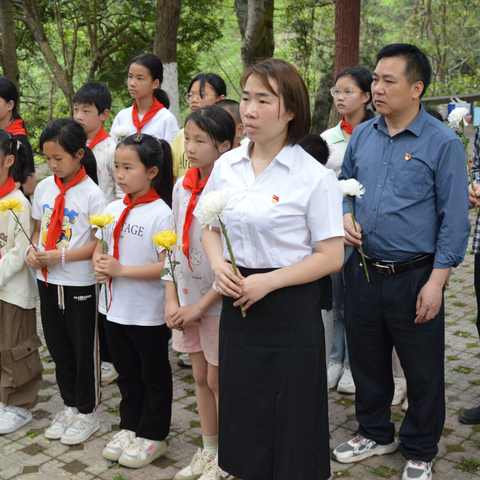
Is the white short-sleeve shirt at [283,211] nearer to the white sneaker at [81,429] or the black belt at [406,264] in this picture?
the black belt at [406,264]

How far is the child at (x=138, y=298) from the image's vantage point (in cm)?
340

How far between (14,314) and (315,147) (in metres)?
2.13

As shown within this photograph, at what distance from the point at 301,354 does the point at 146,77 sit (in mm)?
3176

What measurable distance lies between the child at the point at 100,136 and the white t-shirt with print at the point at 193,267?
1.41 metres

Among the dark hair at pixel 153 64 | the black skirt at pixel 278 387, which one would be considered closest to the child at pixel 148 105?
the dark hair at pixel 153 64

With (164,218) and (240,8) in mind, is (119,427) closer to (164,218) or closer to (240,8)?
(164,218)

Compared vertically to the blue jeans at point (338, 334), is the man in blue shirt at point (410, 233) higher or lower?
higher

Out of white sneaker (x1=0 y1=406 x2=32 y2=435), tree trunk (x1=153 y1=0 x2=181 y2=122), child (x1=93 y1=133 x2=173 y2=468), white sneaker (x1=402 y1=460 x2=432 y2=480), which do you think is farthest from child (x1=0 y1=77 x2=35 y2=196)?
tree trunk (x1=153 y1=0 x2=181 y2=122)

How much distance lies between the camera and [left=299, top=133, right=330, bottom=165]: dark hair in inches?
140

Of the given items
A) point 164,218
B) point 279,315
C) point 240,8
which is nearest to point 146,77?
point 164,218

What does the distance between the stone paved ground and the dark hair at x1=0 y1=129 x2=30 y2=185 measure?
1.55m

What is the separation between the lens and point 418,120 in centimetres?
316

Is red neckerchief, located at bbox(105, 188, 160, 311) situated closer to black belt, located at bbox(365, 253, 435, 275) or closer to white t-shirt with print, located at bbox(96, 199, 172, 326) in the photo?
white t-shirt with print, located at bbox(96, 199, 172, 326)

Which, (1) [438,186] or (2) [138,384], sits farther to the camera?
(2) [138,384]
